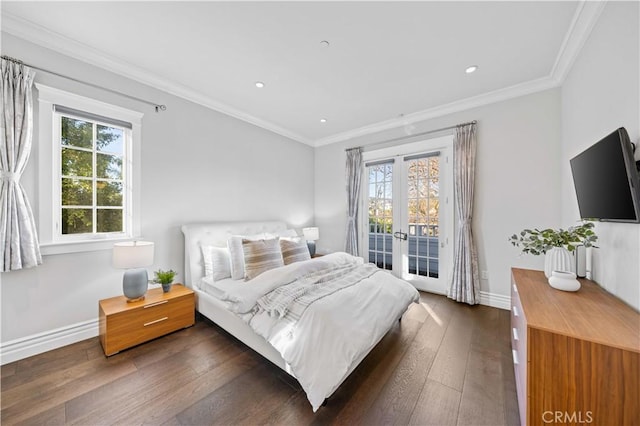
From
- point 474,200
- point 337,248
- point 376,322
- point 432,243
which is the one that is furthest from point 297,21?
point 337,248

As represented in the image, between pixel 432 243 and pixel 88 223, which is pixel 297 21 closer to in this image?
pixel 88 223

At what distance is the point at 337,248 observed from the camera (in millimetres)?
4676

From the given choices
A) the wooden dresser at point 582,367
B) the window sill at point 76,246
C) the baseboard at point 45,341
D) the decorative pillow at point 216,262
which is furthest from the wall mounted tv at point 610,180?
the baseboard at point 45,341

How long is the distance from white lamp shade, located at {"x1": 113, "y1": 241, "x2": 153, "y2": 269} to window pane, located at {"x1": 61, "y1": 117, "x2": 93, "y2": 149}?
1.10m

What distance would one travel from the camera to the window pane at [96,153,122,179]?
2439 millimetres

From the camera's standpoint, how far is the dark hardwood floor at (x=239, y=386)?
1.48 metres

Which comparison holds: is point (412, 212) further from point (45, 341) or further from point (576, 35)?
point (45, 341)

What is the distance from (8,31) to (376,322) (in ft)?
12.6

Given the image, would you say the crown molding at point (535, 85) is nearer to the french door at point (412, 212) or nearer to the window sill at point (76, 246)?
the french door at point (412, 212)

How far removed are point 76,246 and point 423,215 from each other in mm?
4269

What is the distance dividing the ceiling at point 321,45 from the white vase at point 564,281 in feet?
6.43

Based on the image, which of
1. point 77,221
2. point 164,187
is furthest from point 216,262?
point 77,221

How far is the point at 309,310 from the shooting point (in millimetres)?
1731

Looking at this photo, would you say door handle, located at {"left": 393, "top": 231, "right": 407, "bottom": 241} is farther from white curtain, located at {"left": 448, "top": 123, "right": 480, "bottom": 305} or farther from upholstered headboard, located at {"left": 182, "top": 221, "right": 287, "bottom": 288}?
upholstered headboard, located at {"left": 182, "top": 221, "right": 287, "bottom": 288}
